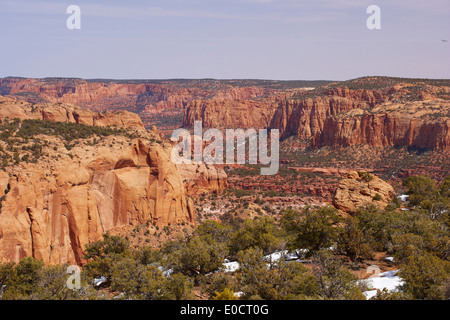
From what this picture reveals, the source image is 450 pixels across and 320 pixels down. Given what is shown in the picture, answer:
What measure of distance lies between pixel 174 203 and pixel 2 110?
21.9 meters

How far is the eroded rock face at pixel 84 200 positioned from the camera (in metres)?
26.2

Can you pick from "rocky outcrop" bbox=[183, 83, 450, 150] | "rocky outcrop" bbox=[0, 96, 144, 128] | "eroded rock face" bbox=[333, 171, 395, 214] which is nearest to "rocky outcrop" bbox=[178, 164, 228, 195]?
"rocky outcrop" bbox=[0, 96, 144, 128]

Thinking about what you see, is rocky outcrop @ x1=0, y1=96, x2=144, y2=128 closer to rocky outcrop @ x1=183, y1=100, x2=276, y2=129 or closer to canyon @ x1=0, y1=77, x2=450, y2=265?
canyon @ x1=0, y1=77, x2=450, y2=265

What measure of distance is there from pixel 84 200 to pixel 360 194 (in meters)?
25.4

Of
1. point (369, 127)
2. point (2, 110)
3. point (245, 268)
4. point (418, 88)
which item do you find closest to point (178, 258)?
point (245, 268)

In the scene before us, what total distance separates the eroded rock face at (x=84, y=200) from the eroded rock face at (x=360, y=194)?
18964 millimetres

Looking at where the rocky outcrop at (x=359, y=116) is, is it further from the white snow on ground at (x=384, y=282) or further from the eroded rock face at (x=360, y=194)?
the white snow on ground at (x=384, y=282)

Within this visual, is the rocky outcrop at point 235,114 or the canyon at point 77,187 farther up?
the rocky outcrop at point 235,114

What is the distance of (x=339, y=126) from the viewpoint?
119438 millimetres

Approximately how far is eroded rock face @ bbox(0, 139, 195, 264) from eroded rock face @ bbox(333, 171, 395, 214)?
18964 mm

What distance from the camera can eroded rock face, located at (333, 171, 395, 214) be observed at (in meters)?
33.9

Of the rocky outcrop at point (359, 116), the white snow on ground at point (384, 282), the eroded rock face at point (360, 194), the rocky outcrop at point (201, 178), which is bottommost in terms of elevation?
the rocky outcrop at point (201, 178)

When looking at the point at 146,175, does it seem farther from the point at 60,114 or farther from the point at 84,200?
the point at 60,114

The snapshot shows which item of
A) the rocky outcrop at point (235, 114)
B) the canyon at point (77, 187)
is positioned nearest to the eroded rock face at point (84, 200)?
the canyon at point (77, 187)
